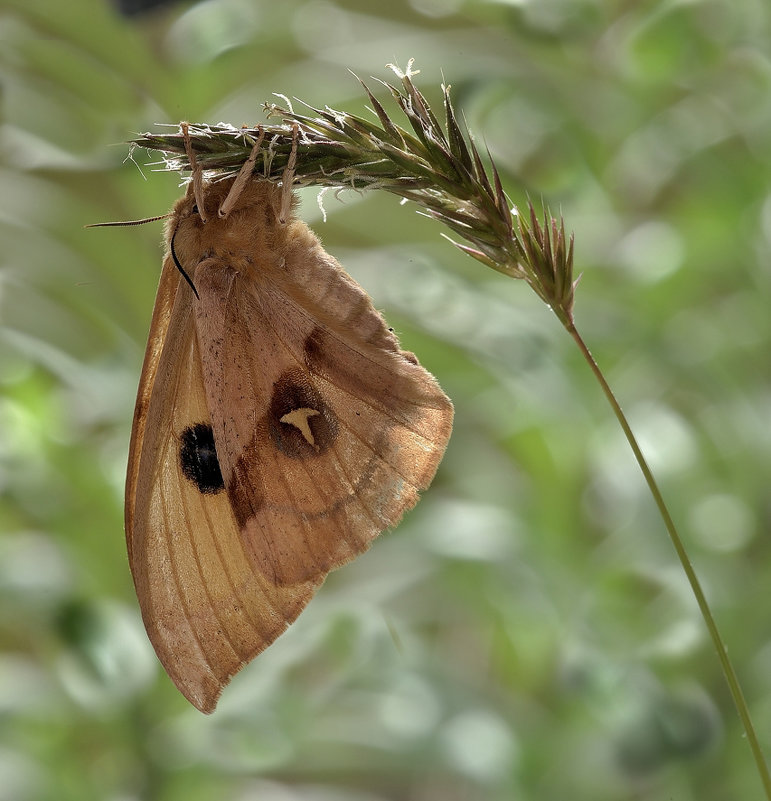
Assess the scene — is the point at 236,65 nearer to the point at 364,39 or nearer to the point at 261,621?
the point at 364,39

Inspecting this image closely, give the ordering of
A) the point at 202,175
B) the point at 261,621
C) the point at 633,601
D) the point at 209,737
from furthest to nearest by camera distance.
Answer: the point at 633,601, the point at 209,737, the point at 261,621, the point at 202,175

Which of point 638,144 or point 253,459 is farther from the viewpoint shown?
point 638,144

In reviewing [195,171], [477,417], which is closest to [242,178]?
[195,171]

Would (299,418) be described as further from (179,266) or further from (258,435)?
(179,266)

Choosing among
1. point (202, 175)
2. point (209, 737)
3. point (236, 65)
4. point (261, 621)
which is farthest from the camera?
point (236, 65)

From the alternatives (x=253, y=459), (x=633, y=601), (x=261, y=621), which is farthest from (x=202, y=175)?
(x=633, y=601)

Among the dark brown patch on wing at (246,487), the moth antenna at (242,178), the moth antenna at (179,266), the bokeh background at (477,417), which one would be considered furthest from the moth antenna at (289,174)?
the bokeh background at (477,417)

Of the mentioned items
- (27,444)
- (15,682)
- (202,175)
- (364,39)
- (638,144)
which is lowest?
Answer: (15,682)

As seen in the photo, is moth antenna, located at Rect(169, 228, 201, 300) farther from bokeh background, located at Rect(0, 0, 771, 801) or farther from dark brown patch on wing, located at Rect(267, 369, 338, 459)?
bokeh background, located at Rect(0, 0, 771, 801)
